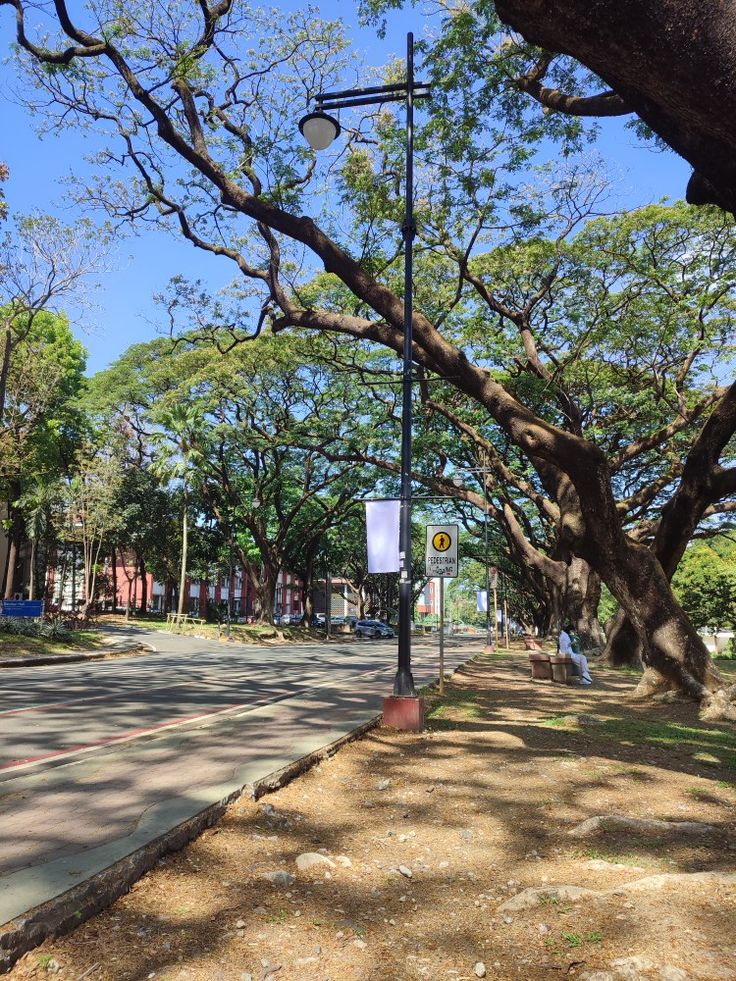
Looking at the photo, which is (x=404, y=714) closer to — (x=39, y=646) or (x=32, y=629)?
(x=39, y=646)

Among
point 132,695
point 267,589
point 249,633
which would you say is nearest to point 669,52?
point 132,695

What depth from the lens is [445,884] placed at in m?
3.73

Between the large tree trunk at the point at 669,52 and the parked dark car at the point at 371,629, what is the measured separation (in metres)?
48.8

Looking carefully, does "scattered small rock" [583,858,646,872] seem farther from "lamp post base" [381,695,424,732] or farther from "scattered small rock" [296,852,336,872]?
"lamp post base" [381,695,424,732]

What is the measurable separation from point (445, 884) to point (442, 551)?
6.83 metres

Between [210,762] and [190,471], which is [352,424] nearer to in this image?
[190,471]

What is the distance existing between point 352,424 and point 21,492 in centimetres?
1915

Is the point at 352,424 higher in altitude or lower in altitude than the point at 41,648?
higher

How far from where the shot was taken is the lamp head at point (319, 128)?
28.0 ft

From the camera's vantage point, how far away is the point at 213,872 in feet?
12.2

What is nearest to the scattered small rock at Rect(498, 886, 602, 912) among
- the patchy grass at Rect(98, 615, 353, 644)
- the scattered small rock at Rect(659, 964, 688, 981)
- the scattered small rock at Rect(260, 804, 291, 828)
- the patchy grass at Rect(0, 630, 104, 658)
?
the scattered small rock at Rect(659, 964, 688, 981)

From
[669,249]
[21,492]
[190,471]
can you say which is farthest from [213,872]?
[21,492]

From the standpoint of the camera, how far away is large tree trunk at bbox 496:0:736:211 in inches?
116

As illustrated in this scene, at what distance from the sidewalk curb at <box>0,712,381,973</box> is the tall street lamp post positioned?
3562 millimetres
